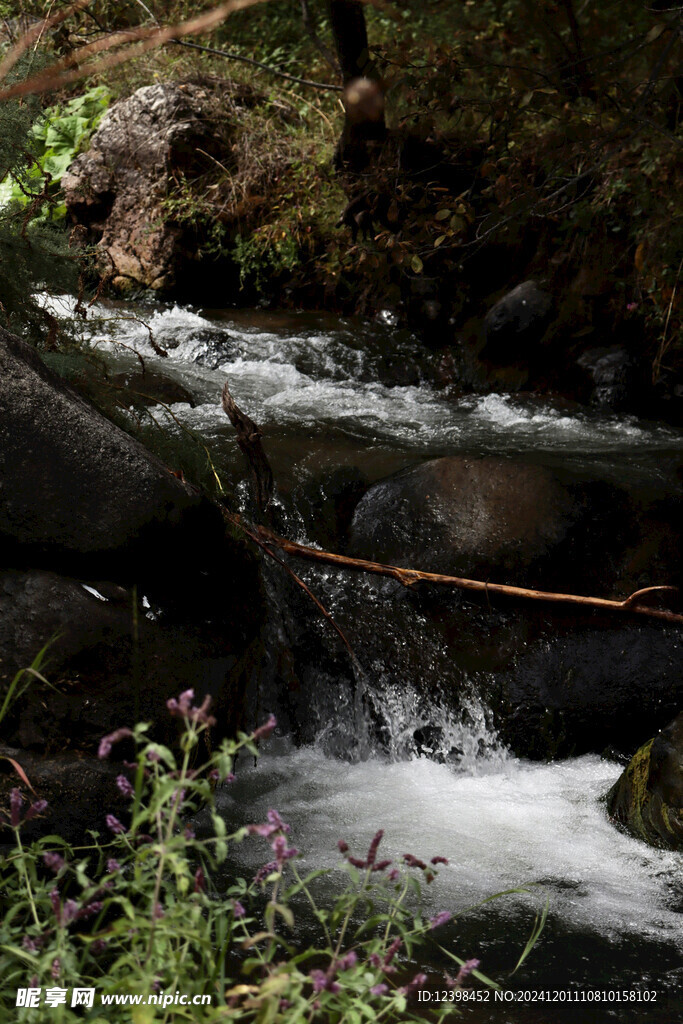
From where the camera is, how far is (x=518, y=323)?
7.45 m

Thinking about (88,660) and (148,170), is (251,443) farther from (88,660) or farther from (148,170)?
(148,170)

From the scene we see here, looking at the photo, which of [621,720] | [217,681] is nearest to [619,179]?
[621,720]

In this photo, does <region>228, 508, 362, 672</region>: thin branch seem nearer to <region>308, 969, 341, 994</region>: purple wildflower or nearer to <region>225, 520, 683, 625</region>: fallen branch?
<region>225, 520, 683, 625</region>: fallen branch

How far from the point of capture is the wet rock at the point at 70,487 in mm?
2883

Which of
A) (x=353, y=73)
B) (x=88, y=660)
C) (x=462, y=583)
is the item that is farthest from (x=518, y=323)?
(x=88, y=660)

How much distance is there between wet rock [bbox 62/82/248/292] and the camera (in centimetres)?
957

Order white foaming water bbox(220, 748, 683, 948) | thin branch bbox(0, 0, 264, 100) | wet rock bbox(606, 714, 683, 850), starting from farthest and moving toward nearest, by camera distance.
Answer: wet rock bbox(606, 714, 683, 850)
white foaming water bbox(220, 748, 683, 948)
thin branch bbox(0, 0, 264, 100)

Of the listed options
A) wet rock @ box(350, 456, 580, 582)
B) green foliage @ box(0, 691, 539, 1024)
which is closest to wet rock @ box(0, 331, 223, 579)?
green foliage @ box(0, 691, 539, 1024)

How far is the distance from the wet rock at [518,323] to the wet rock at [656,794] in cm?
466

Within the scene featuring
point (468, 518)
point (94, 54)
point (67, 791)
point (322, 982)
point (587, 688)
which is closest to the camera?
point (94, 54)

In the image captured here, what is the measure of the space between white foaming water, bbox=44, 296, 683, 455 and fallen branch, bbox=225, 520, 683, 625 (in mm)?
1549

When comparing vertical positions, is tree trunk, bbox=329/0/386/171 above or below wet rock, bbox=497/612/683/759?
above

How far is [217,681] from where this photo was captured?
312 cm

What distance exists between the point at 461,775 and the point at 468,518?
1317 millimetres
